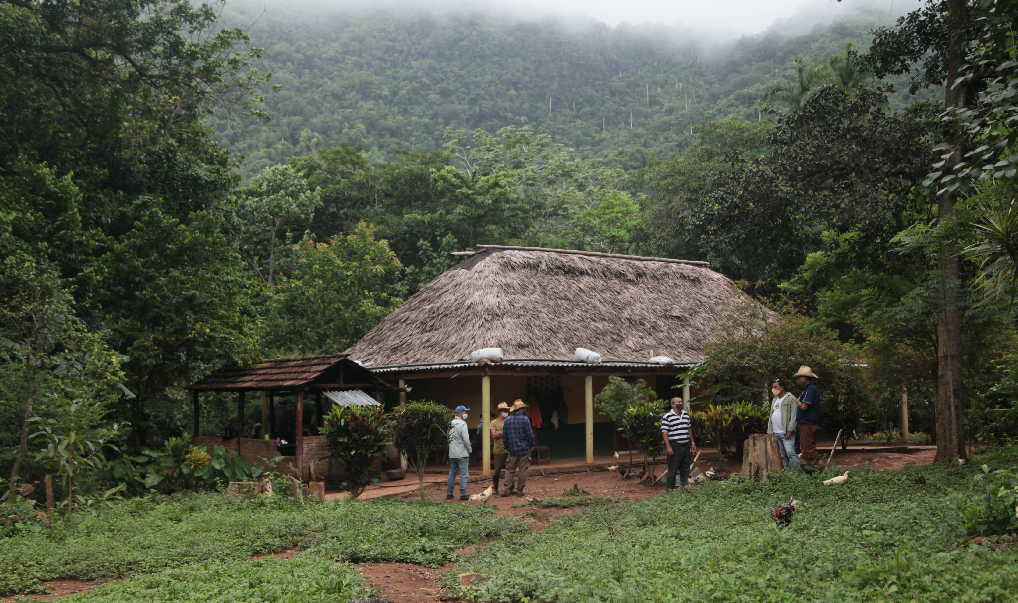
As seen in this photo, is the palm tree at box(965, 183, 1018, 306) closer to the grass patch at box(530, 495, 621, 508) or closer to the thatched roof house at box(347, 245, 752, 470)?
the grass patch at box(530, 495, 621, 508)

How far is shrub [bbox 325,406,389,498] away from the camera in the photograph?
13.2 meters

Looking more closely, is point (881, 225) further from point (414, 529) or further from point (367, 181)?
point (367, 181)

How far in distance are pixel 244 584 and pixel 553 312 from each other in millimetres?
12736

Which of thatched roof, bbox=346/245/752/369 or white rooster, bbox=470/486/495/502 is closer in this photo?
white rooster, bbox=470/486/495/502

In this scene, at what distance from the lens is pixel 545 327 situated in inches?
705

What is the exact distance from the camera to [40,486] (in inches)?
482

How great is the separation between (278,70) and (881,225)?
56769 millimetres

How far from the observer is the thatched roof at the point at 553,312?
17344mm

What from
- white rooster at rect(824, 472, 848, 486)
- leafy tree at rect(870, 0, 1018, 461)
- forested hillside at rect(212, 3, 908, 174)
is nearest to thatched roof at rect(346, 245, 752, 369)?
leafy tree at rect(870, 0, 1018, 461)

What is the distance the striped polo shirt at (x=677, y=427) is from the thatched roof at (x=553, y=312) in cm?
409

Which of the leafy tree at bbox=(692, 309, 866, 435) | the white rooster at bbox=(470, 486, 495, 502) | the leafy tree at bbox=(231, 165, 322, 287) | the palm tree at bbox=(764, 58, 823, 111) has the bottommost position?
the white rooster at bbox=(470, 486, 495, 502)

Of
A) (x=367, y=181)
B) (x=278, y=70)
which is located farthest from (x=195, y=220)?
(x=278, y=70)

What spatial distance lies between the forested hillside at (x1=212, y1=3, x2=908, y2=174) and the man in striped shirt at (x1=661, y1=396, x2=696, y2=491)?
1405 inches

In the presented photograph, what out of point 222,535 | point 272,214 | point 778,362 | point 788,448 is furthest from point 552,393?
point 272,214
